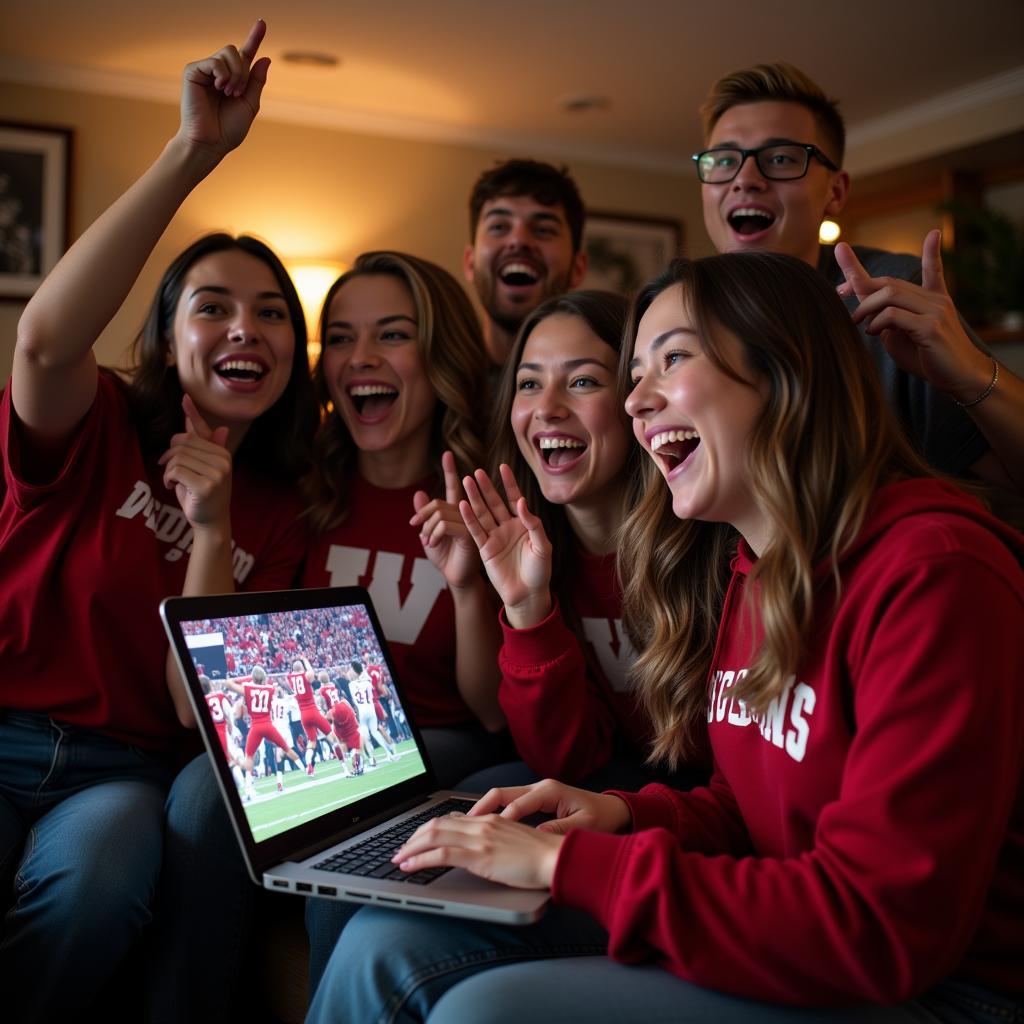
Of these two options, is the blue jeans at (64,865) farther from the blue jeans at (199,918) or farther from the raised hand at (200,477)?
the raised hand at (200,477)

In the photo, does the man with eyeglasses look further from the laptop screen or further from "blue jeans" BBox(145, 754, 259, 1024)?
"blue jeans" BBox(145, 754, 259, 1024)

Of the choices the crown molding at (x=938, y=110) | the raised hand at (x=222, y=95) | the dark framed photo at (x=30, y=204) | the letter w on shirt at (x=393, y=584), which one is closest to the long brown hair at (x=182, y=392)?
the letter w on shirt at (x=393, y=584)

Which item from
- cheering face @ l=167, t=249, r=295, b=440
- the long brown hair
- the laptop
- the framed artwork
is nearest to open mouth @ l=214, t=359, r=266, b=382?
cheering face @ l=167, t=249, r=295, b=440

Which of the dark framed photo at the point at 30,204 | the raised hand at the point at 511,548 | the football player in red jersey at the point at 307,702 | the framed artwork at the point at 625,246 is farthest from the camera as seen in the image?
the framed artwork at the point at 625,246

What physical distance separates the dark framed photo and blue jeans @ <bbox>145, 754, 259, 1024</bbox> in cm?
344

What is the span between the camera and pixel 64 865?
1373 millimetres

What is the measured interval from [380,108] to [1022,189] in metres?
3.23

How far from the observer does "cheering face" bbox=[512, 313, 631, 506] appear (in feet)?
5.68

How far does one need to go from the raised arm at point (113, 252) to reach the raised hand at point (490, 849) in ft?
2.91

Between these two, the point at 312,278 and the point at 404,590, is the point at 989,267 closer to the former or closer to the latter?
the point at 312,278

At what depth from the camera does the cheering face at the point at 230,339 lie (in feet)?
6.10

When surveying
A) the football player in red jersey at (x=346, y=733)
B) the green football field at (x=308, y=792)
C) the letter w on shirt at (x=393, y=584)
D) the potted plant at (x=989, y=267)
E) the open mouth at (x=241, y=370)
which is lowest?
the green football field at (x=308, y=792)

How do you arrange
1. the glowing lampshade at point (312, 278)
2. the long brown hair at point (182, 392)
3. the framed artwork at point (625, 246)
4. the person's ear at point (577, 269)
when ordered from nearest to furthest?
1. the long brown hair at point (182, 392)
2. the person's ear at point (577, 269)
3. the glowing lampshade at point (312, 278)
4. the framed artwork at point (625, 246)

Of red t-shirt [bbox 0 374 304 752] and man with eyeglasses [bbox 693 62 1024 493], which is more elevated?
man with eyeglasses [bbox 693 62 1024 493]
